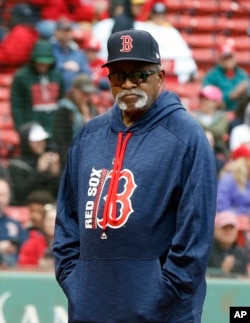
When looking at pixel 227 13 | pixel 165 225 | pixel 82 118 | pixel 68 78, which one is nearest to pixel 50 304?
pixel 165 225

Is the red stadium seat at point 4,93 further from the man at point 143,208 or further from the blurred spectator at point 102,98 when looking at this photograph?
the man at point 143,208

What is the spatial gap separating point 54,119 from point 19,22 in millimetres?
2095

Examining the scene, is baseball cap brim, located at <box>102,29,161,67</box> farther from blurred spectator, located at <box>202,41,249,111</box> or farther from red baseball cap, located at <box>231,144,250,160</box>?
blurred spectator, located at <box>202,41,249,111</box>

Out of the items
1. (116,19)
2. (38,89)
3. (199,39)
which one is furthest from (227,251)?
(199,39)

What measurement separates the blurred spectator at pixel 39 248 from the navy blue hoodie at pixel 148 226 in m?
3.04

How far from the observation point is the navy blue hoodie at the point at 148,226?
3484 mm

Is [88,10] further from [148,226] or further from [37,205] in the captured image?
[148,226]

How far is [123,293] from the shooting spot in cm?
352

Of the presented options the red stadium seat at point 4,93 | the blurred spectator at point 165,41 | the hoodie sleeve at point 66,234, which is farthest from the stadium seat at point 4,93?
the hoodie sleeve at point 66,234

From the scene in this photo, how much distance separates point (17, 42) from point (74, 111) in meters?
1.32

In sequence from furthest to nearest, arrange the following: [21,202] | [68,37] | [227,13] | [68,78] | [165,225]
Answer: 1. [227,13]
2. [68,37]
3. [68,78]
4. [21,202]
5. [165,225]

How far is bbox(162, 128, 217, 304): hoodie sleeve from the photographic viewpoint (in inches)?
137

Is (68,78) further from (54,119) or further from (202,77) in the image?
(202,77)

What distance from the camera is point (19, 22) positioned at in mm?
10305
